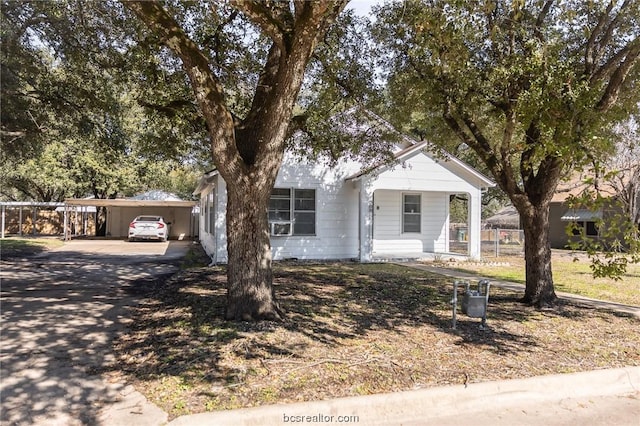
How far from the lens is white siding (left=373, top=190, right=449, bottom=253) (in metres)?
16.9

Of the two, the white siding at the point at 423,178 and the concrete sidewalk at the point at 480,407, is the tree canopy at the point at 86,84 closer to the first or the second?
the concrete sidewalk at the point at 480,407

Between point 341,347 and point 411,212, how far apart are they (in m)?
12.8

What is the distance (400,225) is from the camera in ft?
56.6

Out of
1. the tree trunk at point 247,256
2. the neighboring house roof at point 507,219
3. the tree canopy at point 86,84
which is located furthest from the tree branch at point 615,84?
the neighboring house roof at point 507,219

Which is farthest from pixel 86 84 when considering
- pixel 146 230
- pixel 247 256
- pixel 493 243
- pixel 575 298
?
pixel 493 243

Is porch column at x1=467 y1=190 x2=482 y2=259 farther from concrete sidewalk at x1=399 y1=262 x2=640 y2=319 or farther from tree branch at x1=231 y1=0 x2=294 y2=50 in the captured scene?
tree branch at x1=231 y1=0 x2=294 y2=50

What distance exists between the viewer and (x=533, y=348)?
5.50 metres

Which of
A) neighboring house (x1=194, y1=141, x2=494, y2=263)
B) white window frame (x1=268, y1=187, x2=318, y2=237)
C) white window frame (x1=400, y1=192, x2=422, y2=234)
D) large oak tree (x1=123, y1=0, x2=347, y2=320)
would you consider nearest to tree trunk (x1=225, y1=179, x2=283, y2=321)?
large oak tree (x1=123, y1=0, x2=347, y2=320)

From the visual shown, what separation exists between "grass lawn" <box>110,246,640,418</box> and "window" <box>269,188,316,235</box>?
22.1ft

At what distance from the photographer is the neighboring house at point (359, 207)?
49.4 feet

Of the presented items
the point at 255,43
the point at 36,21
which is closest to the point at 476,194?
the point at 255,43

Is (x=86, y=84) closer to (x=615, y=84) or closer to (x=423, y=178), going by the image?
(x=615, y=84)

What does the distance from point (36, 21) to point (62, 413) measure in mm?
9472

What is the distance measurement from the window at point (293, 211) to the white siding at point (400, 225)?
2.64 metres
